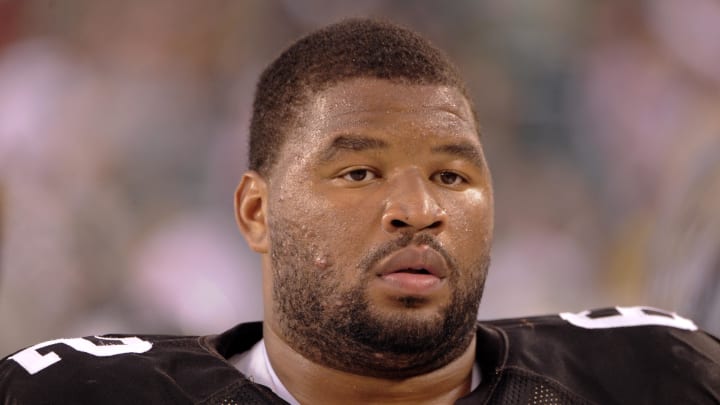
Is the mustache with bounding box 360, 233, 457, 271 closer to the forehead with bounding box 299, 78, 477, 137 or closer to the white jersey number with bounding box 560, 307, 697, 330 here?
the forehead with bounding box 299, 78, 477, 137

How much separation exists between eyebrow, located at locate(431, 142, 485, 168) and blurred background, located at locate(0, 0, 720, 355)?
1.07m

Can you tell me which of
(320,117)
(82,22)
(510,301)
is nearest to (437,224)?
(320,117)

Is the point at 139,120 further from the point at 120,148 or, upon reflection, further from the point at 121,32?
the point at 121,32

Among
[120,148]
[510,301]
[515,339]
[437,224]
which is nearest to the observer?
[437,224]

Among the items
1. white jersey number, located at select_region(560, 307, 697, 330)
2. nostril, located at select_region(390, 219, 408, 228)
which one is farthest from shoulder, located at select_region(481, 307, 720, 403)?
nostril, located at select_region(390, 219, 408, 228)

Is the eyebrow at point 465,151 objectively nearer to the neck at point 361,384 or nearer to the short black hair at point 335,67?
the short black hair at point 335,67

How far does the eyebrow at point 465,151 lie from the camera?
1370 millimetres

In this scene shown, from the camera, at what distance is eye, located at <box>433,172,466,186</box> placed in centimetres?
138

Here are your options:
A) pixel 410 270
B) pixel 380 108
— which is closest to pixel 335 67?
pixel 380 108

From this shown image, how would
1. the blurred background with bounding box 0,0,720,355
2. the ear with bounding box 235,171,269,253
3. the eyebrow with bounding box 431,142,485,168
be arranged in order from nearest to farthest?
the eyebrow with bounding box 431,142,485,168, the ear with bounding box 235,171,269,253, the blurred background with bounding box 0,0,720,355

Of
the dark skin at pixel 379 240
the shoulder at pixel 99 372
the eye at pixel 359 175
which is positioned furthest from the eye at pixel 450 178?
the shoulder at pixel 99 372

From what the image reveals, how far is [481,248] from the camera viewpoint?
1.38 meters

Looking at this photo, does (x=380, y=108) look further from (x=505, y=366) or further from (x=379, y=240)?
(x=505, y=366)

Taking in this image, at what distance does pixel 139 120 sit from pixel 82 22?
29 cm
